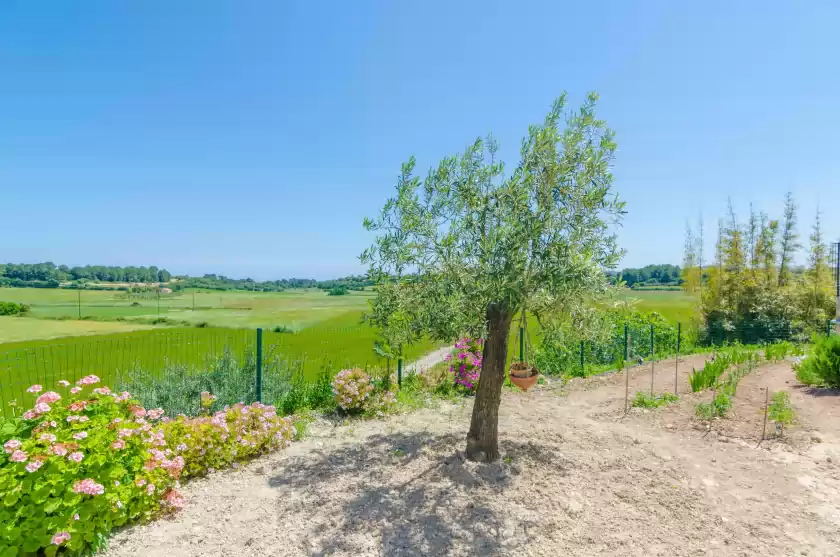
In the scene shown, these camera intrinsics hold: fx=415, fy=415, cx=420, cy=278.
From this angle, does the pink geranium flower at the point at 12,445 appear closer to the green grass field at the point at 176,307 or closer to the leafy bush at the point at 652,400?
the leafy bush at the point at 652,400

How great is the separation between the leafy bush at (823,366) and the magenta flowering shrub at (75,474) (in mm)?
10487


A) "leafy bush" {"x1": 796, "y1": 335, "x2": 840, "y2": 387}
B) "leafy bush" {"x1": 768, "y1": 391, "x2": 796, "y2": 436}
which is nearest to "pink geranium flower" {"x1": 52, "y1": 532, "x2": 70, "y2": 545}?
"leafy bush" {"x1": 768, "y1": 391, "x2": 796, "y2": 436}

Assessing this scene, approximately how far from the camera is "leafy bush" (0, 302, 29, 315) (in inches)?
727

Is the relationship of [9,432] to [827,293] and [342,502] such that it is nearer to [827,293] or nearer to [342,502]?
[342,502]

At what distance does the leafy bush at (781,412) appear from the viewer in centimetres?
577

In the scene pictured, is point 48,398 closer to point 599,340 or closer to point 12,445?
point 12,445

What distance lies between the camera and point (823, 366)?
7.74 metres

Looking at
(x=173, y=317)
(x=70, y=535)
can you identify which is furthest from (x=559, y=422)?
(x=173, y=317)

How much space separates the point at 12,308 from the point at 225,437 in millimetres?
21849

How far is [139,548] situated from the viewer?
3145 mm

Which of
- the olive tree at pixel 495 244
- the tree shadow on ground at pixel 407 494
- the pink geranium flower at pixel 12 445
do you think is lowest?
the tree shadow on ground at pixel 407 494

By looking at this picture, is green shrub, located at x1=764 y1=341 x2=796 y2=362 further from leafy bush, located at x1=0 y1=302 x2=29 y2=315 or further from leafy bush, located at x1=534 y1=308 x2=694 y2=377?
leafy bush, located at x1=0 y1=302 x2=29 y2=315

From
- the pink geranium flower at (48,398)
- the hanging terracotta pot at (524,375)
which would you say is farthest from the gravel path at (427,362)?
the pink geranium flower at (48,398)

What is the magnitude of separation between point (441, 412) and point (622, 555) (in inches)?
147
